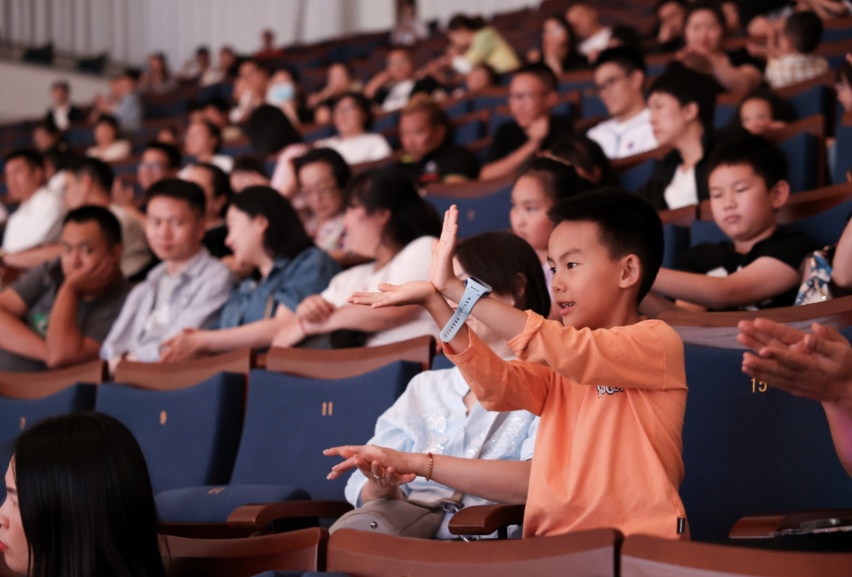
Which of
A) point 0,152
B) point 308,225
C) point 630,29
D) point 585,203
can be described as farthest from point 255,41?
point 585,203

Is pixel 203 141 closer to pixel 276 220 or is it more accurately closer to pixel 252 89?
pixel 252 89

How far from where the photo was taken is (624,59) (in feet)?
11.9

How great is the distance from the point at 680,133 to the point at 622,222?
169 cm

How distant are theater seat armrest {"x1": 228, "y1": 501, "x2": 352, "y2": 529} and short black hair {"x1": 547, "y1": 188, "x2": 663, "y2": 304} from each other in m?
0.63

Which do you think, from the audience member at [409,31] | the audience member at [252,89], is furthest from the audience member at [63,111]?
the audience member at [409,31]

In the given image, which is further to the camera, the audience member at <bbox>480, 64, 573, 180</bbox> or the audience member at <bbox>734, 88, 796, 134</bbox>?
the audience member at <bbox>480, 64, 573, 180</bbox>

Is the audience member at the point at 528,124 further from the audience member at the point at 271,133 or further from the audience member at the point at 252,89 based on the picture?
the audience member at the point at 252,89

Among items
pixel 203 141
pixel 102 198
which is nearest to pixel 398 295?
pixel 102 198

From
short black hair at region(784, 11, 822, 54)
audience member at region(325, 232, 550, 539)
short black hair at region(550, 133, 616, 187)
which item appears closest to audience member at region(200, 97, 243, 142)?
short black hair at region(784, 11, 822, 54)

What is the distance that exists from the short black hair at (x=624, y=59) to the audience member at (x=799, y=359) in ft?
8.32

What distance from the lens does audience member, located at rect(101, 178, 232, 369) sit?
2852 mm

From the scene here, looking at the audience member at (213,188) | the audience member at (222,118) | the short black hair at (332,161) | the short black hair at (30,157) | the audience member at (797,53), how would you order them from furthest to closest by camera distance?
the audience member at (222,118) < the short black hair at (30,157) < the audience member at (213,188) < the audience member at (797,53) < the short black hair at (332,161)

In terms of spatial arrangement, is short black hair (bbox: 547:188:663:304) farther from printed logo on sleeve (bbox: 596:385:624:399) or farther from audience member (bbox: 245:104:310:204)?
audience member (bbox: 245:104:310:204)

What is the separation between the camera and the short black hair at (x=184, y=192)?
2939 mm
